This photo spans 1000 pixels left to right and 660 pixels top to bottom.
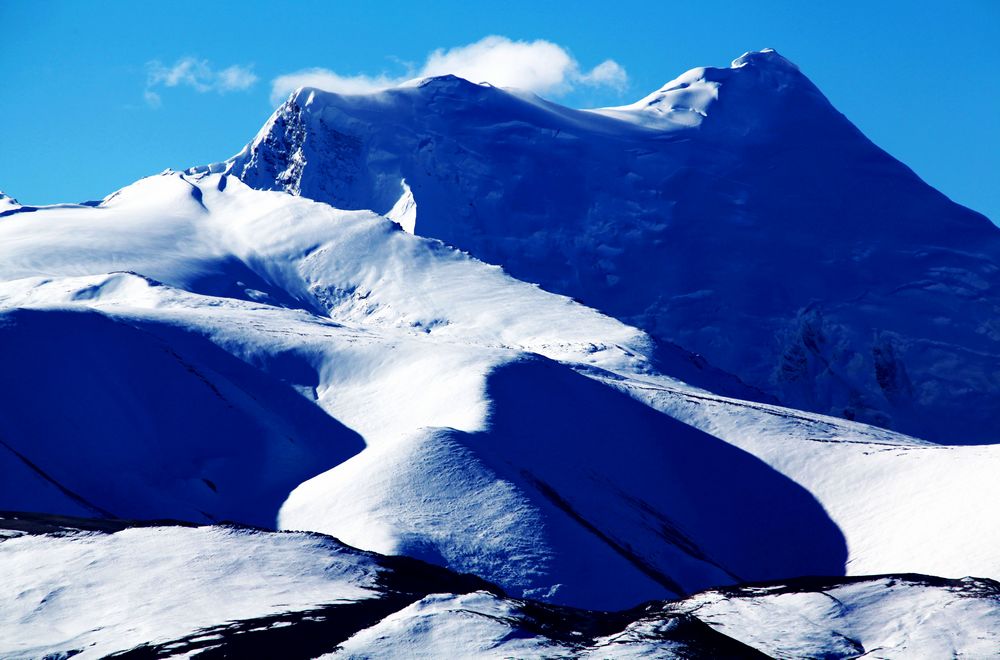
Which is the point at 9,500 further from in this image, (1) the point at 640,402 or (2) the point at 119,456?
(1) the point at 640,402

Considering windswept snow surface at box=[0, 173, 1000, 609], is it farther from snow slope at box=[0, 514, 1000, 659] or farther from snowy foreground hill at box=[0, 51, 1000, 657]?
snow slope at box=[0, 514, 1000, 659]

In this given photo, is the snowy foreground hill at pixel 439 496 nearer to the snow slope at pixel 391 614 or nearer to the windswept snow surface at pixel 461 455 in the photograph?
the snow slope at pixel 391 614

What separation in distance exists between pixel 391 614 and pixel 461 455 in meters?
44.5

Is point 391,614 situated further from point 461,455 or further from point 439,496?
point 461,455

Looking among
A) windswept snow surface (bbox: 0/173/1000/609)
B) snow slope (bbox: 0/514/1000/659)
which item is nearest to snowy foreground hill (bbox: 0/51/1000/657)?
snow slope (bbox: 0/514/1000/659)

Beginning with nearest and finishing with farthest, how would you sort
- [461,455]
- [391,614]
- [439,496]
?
[391,614] < [439,496] < [461,455]

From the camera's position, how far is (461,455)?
7631 cm

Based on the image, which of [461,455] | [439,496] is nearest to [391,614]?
[439,496]

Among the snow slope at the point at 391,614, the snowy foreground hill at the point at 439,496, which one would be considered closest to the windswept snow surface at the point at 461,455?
the snowy foreground hill at the point at 439,496

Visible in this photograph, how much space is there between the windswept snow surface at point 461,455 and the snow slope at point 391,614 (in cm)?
2639

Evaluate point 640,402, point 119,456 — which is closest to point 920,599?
point 119,456

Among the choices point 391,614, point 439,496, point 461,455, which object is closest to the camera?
point 391,614

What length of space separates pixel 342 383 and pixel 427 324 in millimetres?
36210

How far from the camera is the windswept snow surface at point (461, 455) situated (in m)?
69.8
